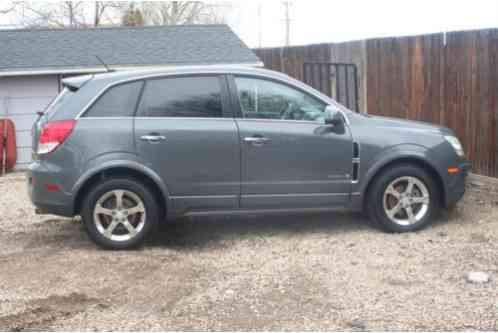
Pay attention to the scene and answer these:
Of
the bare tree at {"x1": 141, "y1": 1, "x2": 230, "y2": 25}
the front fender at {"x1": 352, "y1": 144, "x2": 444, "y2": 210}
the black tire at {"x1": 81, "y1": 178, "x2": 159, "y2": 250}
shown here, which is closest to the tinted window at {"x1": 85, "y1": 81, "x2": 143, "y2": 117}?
the black tire at {"x1": 81, "y1": 178, "x2": 159, "y2": 250}

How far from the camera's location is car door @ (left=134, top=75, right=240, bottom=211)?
19.8ft

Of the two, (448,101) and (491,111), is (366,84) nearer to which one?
(448,101)

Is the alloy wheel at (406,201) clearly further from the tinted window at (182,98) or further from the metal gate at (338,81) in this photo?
the metal gate at (338,81)

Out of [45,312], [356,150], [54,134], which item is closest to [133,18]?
[54,134]

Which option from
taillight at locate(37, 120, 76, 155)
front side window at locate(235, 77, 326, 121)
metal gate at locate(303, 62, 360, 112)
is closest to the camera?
taillight at locate(37, 120, 76, 155)

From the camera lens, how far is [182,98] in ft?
20.3

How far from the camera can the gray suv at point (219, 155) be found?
19.5 feet

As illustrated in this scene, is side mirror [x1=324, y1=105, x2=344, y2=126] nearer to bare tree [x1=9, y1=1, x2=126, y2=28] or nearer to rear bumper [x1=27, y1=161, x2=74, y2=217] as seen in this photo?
rear bumper [x1=27, y1=161, x2=74, y2=217]

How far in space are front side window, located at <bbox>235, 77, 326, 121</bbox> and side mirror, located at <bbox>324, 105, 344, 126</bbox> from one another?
0.11 metres

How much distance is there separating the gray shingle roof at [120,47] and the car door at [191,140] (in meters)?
7.61

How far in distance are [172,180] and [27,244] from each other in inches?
67.8

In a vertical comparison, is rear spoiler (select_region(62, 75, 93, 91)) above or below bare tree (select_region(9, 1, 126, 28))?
below

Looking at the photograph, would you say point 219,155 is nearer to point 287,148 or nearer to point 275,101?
point 287,148

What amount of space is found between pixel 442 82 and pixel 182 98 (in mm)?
4011
